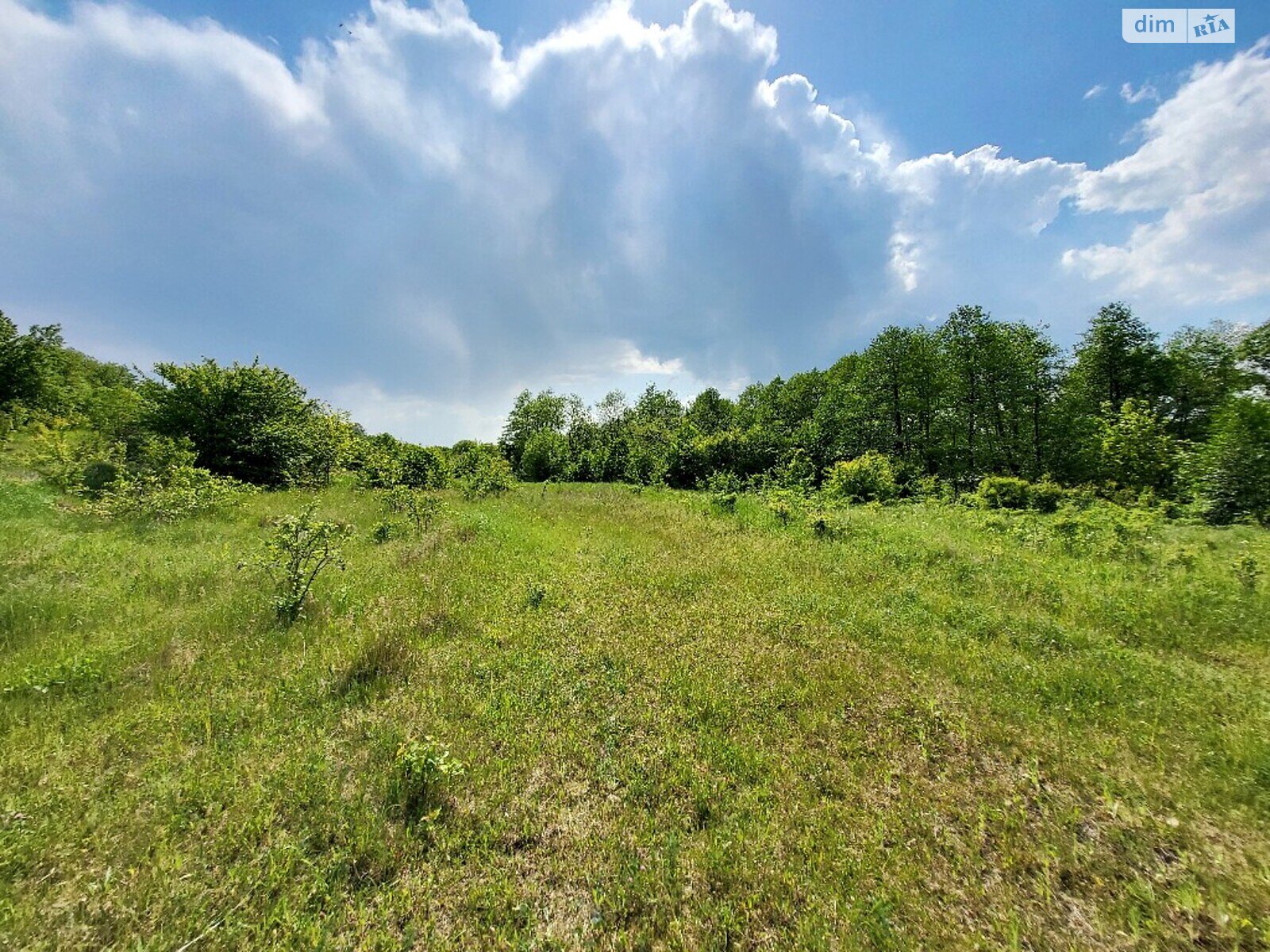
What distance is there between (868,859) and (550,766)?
2.74 meters

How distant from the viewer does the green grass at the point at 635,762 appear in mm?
2842

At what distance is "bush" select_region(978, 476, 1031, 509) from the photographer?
17.8 metres

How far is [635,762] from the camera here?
4141mm

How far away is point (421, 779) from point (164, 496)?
14715 millimetres

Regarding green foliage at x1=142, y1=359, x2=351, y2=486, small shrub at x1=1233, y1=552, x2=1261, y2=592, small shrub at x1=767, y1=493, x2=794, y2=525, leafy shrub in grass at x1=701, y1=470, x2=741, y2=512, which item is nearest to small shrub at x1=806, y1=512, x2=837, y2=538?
small shrub at x1=767, y1=493, x2=794, y2=525

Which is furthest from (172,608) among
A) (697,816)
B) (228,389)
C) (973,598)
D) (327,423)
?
(327,423)

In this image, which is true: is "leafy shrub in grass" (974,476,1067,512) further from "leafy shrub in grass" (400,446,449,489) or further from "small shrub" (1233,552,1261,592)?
"leafy shrub in grass" (400,446,449,489)

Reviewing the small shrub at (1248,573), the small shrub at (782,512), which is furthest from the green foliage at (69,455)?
the small shrub at (1248,573)

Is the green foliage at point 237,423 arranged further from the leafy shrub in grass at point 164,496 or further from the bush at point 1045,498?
the bush at point 1045,498

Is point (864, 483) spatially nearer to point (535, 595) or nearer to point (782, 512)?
point (782, 512)

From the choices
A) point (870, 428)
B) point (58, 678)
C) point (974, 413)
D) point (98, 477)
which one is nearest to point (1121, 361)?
point (974, 413)

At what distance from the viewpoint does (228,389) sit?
19766mm

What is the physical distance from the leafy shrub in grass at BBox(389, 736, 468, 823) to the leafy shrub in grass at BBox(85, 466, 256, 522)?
13.5 m

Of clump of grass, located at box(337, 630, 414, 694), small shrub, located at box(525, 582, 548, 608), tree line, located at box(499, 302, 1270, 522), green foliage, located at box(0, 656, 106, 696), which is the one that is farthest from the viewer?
tree line, located at box(499, 302, 1270, 522)
